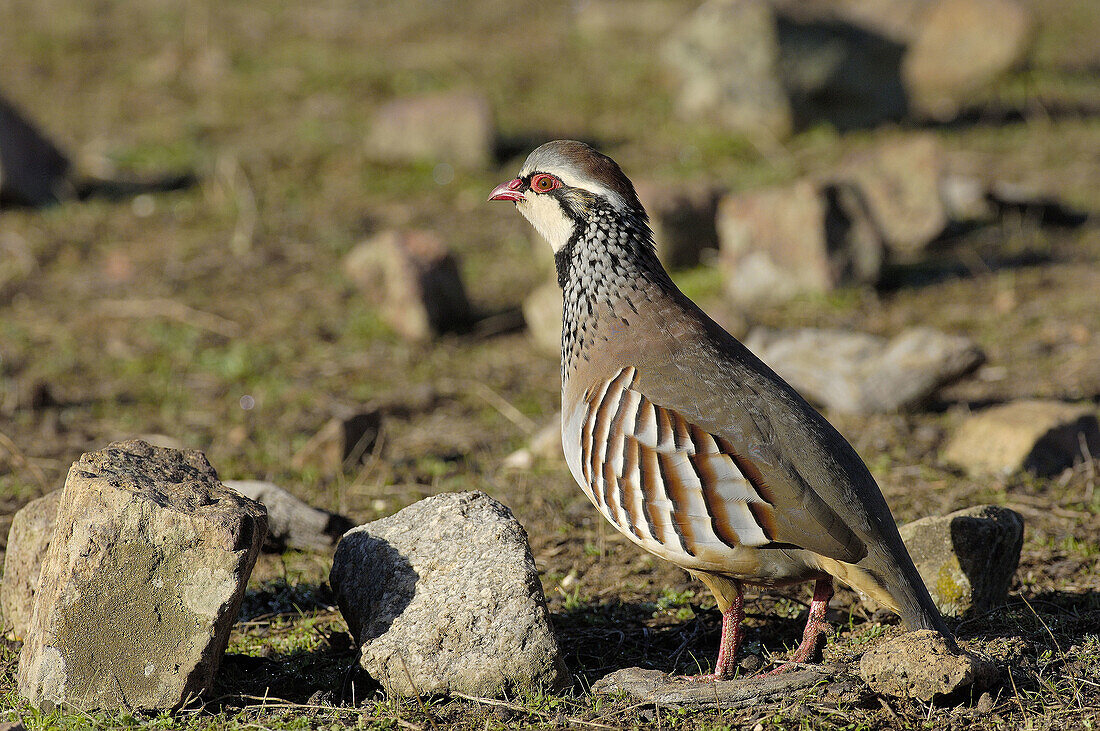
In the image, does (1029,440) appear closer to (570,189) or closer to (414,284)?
(570,189)

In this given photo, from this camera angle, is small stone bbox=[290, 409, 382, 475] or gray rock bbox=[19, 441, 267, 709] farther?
small stone bbox=[290, 409, 382, 475]

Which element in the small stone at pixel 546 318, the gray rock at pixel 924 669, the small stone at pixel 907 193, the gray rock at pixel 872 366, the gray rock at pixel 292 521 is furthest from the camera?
the small stone at pixel 907 193

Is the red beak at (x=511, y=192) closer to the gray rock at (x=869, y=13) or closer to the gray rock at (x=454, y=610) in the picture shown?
the gray rock at (x=454, y=610)

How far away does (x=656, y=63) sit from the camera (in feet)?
39.0

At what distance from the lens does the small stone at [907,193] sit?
7793 mm

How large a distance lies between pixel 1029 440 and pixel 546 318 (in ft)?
9.44

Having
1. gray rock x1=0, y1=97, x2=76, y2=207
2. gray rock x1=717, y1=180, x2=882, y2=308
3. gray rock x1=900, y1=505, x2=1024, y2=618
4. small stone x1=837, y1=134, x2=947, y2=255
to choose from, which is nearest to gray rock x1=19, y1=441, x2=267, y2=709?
gray rock x1=900, y1=505, x2=1024, y2=618

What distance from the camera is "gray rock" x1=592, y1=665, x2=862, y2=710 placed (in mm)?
2980

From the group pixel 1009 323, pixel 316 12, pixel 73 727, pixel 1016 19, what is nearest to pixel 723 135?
pixel 1016 19

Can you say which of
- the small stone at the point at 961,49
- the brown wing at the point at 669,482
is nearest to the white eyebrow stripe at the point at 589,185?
the brown wing at the point at 669,482

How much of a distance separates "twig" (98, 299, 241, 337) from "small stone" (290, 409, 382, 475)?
202 centimetres

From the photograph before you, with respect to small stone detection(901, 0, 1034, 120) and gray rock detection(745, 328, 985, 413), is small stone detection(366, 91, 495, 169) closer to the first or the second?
small stone detection(901, 0, 1034, 120)

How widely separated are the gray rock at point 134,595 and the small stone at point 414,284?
3942 millimetres

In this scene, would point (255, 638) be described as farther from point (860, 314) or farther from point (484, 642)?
point (860, 314)
